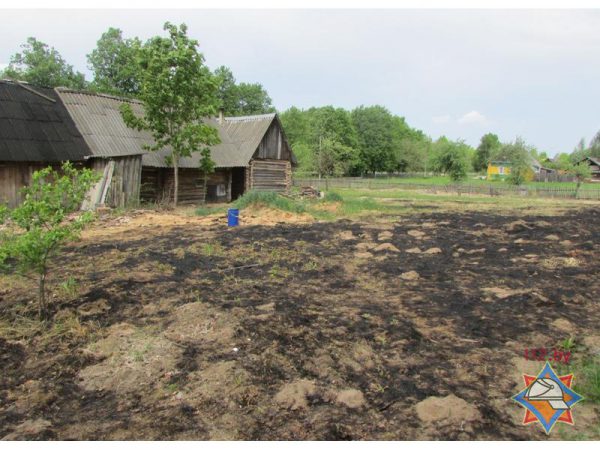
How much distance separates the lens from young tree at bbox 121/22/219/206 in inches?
746

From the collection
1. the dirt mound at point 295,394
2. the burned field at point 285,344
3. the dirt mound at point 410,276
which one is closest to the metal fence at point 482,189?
the burned field at point 285,344

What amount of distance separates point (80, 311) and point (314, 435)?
4.02m

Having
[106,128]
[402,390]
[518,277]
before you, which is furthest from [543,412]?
[106,128]

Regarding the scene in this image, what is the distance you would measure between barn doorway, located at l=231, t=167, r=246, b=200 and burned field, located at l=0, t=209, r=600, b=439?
17.6 metres

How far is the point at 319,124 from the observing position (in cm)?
6406

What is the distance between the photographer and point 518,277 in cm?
820

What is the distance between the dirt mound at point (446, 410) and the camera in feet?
11.2

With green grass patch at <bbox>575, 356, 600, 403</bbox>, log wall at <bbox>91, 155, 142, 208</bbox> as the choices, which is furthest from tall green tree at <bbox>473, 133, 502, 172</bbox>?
green grass patch at <bbox>575, 356, 600, 403</bbox>

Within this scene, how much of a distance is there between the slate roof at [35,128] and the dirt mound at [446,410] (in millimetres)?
16801

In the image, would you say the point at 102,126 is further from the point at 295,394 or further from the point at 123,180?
the point at 295,394

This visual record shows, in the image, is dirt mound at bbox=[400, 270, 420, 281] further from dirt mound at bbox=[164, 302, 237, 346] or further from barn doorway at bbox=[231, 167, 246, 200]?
barn doorway at bbox=[231, 167, 246, 200]

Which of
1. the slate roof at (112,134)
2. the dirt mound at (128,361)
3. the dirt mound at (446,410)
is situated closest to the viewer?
the dirt mound at (446,410)

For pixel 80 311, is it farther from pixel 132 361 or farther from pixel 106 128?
pixel 106 128

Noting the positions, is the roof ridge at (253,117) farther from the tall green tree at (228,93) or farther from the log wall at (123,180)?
the tall green tree at (228,93)
